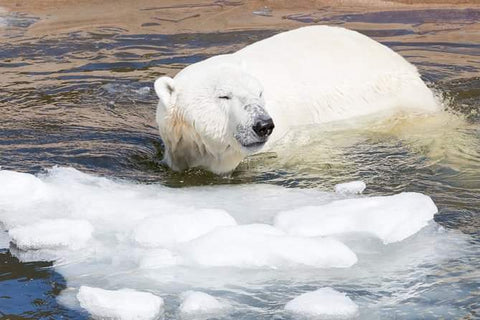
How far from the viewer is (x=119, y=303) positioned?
10.5ft

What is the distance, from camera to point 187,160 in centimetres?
495

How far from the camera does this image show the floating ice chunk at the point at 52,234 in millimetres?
3824

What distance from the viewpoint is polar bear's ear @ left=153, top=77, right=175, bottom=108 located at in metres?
4.67

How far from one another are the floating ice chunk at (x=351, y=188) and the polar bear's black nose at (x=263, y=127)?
0.43m

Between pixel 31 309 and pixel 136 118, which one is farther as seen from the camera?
pixel 136 118

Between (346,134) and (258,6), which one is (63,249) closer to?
(346,134)

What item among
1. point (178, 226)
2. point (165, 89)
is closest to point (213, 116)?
point (165, 89)

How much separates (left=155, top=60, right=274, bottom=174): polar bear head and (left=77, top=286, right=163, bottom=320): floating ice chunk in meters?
1.36

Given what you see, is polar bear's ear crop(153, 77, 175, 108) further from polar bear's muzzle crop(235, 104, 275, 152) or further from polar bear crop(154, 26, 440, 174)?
polar bear's muzzle crop(235, 104, 275, 152)

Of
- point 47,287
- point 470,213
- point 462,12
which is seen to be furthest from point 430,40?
point 47,287

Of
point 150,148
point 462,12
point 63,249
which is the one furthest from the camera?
point 462,12

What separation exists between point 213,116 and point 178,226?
89cm

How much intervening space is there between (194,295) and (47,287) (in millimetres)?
573

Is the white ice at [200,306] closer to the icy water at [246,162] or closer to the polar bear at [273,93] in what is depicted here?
the icy water at [246,162]
